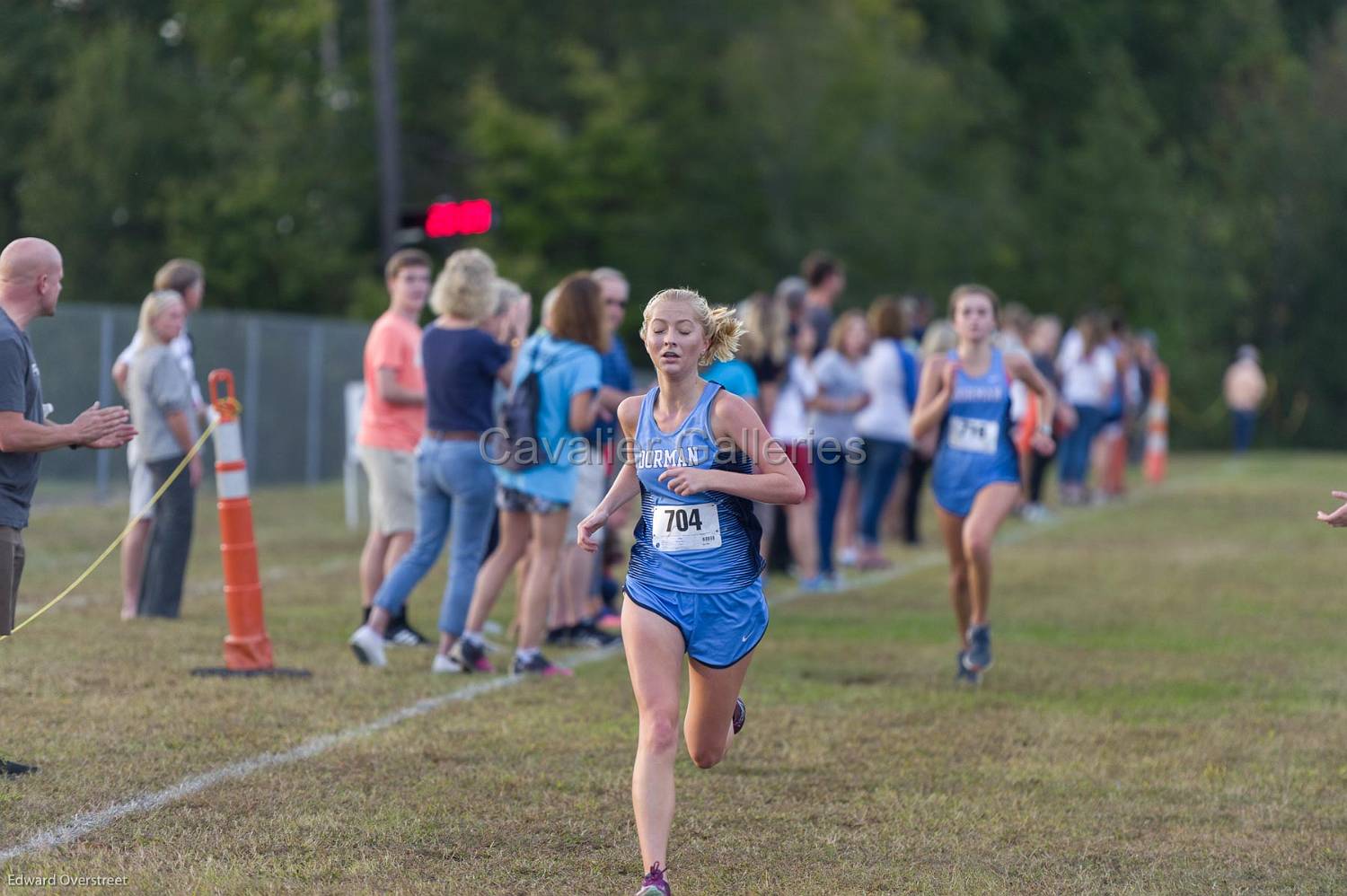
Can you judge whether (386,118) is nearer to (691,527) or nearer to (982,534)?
(982,534)

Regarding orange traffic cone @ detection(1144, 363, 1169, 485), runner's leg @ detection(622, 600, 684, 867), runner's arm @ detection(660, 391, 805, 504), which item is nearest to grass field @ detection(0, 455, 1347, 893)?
runner's leg @ detection(622, 600, 684, 867)

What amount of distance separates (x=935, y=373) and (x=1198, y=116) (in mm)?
52060

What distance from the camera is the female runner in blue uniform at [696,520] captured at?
5.78m

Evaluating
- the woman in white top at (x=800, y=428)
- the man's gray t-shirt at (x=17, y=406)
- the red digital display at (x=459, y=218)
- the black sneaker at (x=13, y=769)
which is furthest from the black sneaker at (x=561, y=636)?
the red digital display at (x=459, y=218)

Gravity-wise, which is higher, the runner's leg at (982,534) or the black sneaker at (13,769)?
the runner's leg at (982,534)

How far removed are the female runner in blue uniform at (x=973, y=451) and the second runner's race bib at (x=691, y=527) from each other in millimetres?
4017

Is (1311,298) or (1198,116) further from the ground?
(1198,116)

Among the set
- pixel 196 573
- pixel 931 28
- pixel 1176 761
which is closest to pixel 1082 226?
pixel 931 28

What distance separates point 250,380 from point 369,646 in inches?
643

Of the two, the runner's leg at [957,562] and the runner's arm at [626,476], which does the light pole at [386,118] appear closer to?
the runner's leg at [957,562]

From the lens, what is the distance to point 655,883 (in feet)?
17.6

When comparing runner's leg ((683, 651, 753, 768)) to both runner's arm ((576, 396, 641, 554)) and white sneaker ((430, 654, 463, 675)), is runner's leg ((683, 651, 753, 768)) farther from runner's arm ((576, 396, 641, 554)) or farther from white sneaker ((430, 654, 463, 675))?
white sneaker ((430, 654, 463, 675))

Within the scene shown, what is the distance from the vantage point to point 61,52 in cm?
4059

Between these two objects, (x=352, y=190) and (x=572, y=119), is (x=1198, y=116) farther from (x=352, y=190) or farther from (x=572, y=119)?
(x=352, y=190)
